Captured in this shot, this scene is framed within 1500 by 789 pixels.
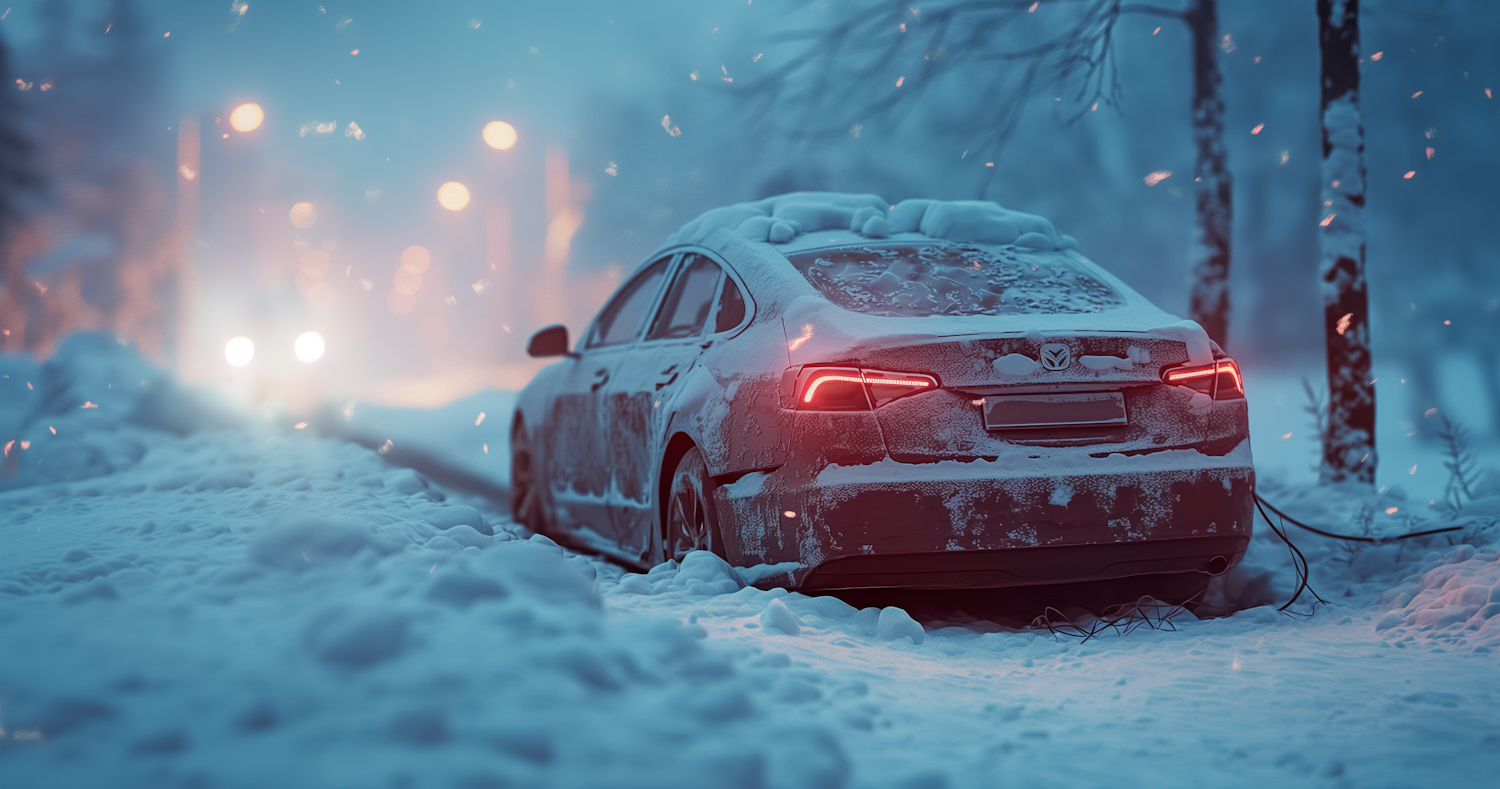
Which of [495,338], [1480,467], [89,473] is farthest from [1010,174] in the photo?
[89,473]

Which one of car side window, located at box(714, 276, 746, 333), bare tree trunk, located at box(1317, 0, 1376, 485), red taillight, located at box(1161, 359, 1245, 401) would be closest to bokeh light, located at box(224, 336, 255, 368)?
car side window, located at box(714, 276, 746, 333)

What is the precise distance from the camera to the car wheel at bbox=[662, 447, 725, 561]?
3.96 m

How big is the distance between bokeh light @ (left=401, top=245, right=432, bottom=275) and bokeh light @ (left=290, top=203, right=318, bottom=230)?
465 cm

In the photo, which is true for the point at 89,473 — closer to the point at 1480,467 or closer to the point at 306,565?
the point at 306,565

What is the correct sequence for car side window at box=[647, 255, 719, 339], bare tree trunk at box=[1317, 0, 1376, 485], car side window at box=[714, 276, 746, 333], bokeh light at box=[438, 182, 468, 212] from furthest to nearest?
bokeh light at box=[438, 182, 468, 212] < bare tree trunk at box=[1317, 0, 1376, 485] < car side window at box=[647, 255, 719, 339] < car side window at box=[714, 276, 746, 333]

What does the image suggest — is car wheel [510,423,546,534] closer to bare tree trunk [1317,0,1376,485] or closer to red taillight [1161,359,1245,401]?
red taillight [1161,359,1245,401]

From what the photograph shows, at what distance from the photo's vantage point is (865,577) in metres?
3.47

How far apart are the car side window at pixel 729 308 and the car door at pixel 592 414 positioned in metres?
0.91

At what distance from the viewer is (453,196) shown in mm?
18125

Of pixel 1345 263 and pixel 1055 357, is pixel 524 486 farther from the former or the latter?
pixel 1345 263

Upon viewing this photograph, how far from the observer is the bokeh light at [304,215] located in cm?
2287

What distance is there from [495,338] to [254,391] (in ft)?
13.1

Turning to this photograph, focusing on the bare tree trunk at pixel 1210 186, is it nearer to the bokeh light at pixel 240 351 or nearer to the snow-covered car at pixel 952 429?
the snow-covered car at pixel 952 429

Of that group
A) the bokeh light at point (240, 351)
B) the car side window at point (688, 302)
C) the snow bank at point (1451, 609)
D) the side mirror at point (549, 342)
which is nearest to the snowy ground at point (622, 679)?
the snow bank at point (1451, 609)
